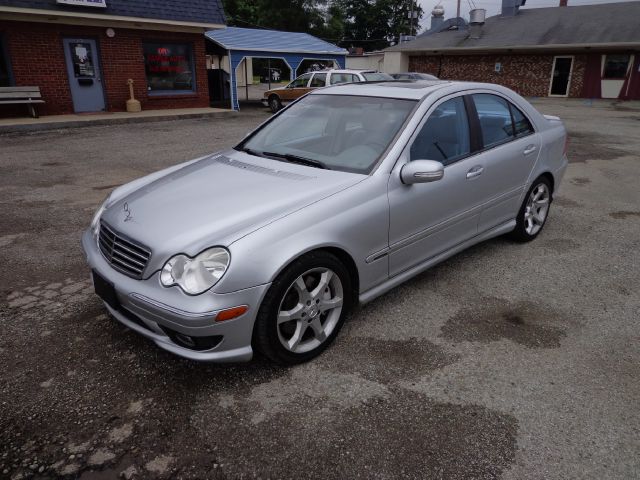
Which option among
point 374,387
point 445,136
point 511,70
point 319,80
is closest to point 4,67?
point 319,80

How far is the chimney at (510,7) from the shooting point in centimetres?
3164

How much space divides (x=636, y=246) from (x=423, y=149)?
293 centimetres

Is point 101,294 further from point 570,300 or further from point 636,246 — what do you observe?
point 636,246

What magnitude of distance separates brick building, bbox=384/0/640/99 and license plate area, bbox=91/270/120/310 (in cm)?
2856

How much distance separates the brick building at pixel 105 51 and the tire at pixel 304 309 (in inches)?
521

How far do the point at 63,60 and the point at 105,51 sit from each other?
4.02 feet

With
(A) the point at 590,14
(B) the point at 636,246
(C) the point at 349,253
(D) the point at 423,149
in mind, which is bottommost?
(B) the point at 636,246

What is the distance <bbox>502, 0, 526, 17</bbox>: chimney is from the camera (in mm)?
31641

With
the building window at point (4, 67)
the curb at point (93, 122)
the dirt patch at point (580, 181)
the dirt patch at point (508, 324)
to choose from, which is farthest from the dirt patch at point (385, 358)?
the building window at point (4, 67)

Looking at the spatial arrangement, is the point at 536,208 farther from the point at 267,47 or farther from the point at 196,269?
the point at 267,47

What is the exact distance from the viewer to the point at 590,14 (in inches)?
1110

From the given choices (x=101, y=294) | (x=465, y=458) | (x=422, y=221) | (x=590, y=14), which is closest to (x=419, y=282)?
(x=422, y=221)

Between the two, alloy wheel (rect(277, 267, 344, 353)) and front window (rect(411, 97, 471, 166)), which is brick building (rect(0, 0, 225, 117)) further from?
alloy wheel (rect(277, 267, 344, 353))

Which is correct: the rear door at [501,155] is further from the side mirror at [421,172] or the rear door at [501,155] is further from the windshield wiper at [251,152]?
the windshield wiper at [251,152]
